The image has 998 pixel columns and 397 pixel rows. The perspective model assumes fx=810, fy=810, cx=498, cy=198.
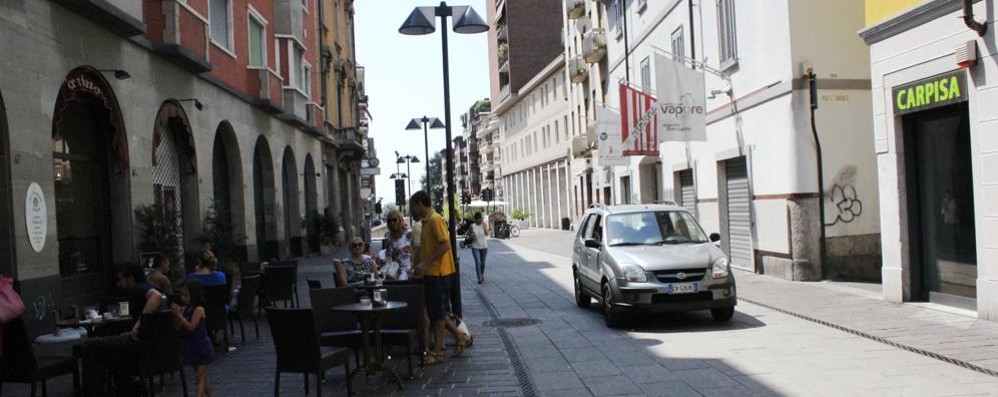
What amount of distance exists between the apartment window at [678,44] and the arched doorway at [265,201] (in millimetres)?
12171

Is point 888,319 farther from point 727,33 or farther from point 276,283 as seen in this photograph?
point 727,33

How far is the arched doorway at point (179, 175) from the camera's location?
1603 cm

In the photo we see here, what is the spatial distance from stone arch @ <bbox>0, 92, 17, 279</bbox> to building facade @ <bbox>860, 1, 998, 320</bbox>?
37.4 ft

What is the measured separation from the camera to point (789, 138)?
15.3m

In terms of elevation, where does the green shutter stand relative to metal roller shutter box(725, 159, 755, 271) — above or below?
above

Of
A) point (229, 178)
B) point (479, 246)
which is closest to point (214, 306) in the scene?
point (479, 246)

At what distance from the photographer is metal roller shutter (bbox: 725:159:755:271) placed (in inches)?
699

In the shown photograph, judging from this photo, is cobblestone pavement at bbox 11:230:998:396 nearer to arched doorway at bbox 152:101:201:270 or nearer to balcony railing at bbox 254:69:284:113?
arched doorway at bbox 152:101:201:270

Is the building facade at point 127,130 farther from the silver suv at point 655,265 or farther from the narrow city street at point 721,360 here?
the silver suv at point 655,265

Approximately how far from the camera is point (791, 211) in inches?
602

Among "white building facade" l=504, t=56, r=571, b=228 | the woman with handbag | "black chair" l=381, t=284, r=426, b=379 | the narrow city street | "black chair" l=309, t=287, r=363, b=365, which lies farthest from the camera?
"white building facade" l=504, t=56, r=571, b=228

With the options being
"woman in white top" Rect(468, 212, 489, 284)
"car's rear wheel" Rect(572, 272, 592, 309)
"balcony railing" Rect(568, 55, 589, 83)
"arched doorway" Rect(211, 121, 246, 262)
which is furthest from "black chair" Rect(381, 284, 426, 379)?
"balcony railing" Rect(568, 55, 589, 83)

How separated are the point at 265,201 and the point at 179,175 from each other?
7246 millimetres

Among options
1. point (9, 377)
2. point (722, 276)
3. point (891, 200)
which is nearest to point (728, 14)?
point (891, 200)
